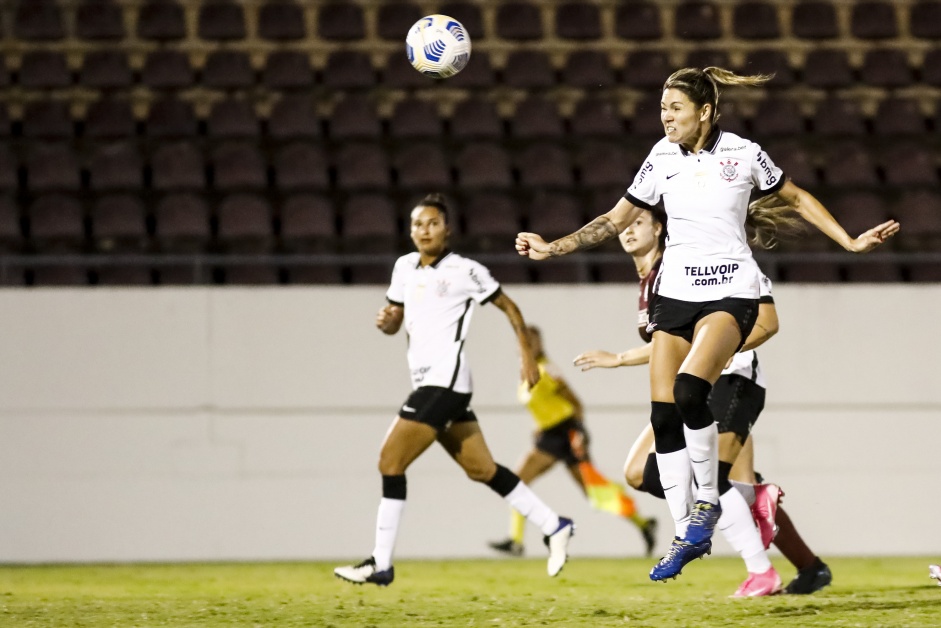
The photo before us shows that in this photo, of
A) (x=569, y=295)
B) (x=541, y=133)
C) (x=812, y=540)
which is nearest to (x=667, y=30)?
(x=541, y=133)

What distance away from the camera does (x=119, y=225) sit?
11016 millimetres

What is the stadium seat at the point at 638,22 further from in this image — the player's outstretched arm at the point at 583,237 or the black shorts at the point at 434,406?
the player's outstretched arm at the point at 583,237

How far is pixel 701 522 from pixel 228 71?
8660mm

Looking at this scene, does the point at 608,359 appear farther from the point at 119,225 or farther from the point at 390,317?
the point at 119,225

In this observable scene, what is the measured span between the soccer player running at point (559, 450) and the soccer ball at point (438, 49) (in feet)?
10.5

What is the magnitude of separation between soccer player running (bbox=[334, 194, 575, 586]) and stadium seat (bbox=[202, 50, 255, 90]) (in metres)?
5.96

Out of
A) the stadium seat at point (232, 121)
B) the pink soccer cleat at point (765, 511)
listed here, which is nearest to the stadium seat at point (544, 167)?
the stadium seat at point (232, 121)

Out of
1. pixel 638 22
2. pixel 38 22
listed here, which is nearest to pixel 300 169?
pixel 38 22

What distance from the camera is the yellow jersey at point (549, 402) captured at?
1020 centimetres

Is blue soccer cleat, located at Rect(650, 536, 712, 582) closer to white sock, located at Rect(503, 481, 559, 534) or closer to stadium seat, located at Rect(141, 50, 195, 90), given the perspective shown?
white sock, located at Rect(503, 481, 559, 534)

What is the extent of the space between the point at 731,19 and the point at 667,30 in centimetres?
66

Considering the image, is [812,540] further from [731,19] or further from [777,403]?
[731,19]

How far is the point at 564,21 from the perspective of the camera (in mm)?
13805

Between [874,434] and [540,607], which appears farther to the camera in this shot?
[874,434]
